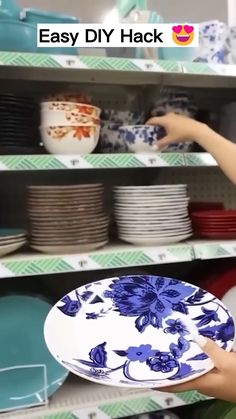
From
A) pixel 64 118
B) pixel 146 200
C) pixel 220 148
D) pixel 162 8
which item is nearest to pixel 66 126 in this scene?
pixel 64 118

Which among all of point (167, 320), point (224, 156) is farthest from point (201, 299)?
point (224, 156)

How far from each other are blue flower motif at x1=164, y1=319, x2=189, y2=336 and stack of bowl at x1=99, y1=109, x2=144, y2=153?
42 cm

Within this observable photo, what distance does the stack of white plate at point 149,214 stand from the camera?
113cm

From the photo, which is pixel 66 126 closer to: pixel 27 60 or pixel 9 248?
pixel 27 60

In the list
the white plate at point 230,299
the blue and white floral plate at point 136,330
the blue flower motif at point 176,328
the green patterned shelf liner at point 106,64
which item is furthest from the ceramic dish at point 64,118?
the white plate at point 230,299

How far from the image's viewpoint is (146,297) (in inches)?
41.2

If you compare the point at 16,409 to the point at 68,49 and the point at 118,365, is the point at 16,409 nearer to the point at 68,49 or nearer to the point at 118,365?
the point at 118,365

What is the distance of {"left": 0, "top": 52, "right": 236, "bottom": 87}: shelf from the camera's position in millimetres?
1038

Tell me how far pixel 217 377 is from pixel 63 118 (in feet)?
2.05

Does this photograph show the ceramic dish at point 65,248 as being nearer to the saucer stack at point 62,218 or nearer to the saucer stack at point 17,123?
the saucer stack at point 62,218

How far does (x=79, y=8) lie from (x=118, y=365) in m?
1.10

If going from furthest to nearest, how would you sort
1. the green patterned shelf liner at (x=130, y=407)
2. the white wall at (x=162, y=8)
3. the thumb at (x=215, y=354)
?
the white wall at (x=162, y=8), the green patterned shelf liner at (x=130, y=407), the thumb at (x=215, y=354)

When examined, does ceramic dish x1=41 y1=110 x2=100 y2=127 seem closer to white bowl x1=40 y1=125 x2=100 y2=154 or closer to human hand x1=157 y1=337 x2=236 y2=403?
white bowl x1=40 y1=125 x2=100 y2=154

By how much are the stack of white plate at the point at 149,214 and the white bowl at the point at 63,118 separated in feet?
0.63
